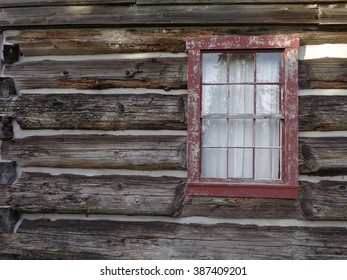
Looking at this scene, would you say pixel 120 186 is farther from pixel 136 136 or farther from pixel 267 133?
pixel 267 133

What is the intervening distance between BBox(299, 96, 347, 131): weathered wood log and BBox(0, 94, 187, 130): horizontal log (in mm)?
1071

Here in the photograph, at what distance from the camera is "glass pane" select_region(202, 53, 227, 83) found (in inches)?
147

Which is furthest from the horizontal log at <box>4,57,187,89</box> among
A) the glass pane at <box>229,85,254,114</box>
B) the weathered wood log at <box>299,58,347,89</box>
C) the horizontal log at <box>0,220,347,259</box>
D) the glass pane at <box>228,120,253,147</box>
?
the horizontal log at <box>0,220,347,259</box>

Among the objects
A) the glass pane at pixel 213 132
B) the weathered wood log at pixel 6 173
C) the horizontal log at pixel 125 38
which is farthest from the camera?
the weathered wood log at pixel 6 173

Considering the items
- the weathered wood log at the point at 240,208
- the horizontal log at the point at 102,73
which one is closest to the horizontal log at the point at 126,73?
the horizontal log at the point at 102,73

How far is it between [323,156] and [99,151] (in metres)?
2.03

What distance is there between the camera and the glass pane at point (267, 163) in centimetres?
365

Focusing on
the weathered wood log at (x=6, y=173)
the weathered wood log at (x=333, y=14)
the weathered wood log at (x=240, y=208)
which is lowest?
the weathered wood log at (x=240, y=208)

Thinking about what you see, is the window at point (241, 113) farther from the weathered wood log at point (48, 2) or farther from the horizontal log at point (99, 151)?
the weathered wood log at point (48, 2)

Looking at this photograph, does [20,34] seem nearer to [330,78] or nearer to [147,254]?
[147,254]

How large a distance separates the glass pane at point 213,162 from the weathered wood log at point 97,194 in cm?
24

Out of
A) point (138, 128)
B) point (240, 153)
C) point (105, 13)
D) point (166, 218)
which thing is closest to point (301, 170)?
point (240, 153)

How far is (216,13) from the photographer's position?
3.67 m

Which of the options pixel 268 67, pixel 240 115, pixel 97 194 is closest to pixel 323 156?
pixel 240 115
